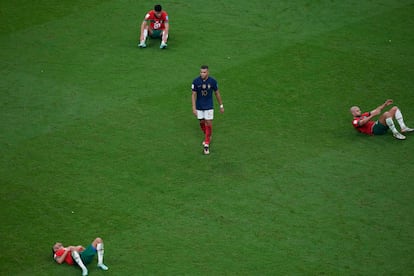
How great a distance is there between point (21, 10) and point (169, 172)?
11500 mm

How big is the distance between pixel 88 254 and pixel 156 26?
10833 millimetres

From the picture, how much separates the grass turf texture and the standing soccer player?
0.65 m

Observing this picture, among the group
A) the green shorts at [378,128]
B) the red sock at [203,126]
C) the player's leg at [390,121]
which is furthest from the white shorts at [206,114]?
the player's leg at [390,121]

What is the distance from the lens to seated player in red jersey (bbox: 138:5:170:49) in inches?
887

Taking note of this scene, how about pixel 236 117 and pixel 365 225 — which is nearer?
pixel 365 225

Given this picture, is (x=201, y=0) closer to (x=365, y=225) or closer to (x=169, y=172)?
(x=169, y=172)

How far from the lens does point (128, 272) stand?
13484 mm

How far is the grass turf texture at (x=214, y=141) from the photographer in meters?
14.2

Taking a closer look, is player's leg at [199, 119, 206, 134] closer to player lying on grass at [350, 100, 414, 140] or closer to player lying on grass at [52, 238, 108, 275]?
player lying on grass at [350, 100, 414, 140]

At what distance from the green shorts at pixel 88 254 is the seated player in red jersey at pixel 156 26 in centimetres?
1028

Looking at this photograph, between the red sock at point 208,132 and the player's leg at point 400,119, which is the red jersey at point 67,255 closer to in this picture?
the red sock at point 208,132

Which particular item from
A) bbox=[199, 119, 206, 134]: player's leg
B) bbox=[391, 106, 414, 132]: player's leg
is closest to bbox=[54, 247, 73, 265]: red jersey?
bbox=[199, 119, 206, 134]: player's leg

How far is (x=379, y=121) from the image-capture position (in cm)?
1783

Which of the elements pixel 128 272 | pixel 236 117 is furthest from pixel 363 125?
pixel 128 272
